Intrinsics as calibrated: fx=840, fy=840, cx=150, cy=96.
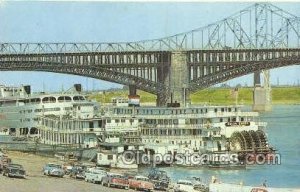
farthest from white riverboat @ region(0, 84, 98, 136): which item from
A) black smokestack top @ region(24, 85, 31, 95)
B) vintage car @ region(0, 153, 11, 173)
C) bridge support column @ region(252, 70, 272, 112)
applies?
bridge support column @ region(252, 70, 272, 112)

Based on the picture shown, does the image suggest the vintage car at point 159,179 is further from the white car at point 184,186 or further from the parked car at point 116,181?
the parked car at point 116,181

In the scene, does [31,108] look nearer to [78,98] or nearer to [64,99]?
[64,99]

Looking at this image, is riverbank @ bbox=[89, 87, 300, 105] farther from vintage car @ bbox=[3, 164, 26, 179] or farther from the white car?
vintage car @ bbox=[3, 164, 26, 179]

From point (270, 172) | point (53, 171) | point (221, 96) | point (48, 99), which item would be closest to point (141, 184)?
point (53, 171)

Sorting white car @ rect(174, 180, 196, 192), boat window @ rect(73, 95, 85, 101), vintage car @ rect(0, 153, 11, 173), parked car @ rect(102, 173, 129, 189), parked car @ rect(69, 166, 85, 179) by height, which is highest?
boat window @ rect(73, 95, 85, 101)

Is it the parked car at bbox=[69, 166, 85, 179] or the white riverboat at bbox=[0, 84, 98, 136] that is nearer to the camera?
the parked car at bbox=[69, 166, 85, 179]
